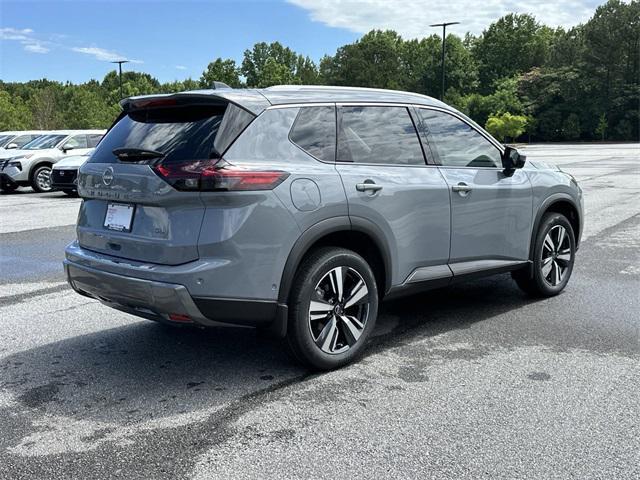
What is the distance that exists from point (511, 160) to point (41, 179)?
15621mm

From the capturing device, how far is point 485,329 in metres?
5.26

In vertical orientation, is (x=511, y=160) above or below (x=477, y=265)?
above

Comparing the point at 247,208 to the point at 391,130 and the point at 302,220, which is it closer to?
the point at 302,220

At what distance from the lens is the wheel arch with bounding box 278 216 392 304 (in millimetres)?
3943

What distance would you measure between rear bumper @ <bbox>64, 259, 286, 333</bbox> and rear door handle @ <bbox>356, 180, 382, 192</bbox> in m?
0.93

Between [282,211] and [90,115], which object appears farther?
[90,115]

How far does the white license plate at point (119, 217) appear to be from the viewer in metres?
4.05

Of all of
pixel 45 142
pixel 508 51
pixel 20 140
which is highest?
pixel 508 51

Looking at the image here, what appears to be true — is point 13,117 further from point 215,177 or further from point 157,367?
point 215,177

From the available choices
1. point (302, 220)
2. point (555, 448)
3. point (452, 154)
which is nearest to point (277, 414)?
point (302, 220)

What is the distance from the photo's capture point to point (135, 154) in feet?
13.3

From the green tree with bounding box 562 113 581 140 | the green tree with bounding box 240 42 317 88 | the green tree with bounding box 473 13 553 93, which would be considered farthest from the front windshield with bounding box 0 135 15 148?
the green tree with bounding box 473 13 553 93

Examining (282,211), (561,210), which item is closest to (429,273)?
(282,211)

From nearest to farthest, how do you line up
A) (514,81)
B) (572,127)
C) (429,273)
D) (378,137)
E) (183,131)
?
(183,131), (378,137), (429,273), (572,127), (514,81)
